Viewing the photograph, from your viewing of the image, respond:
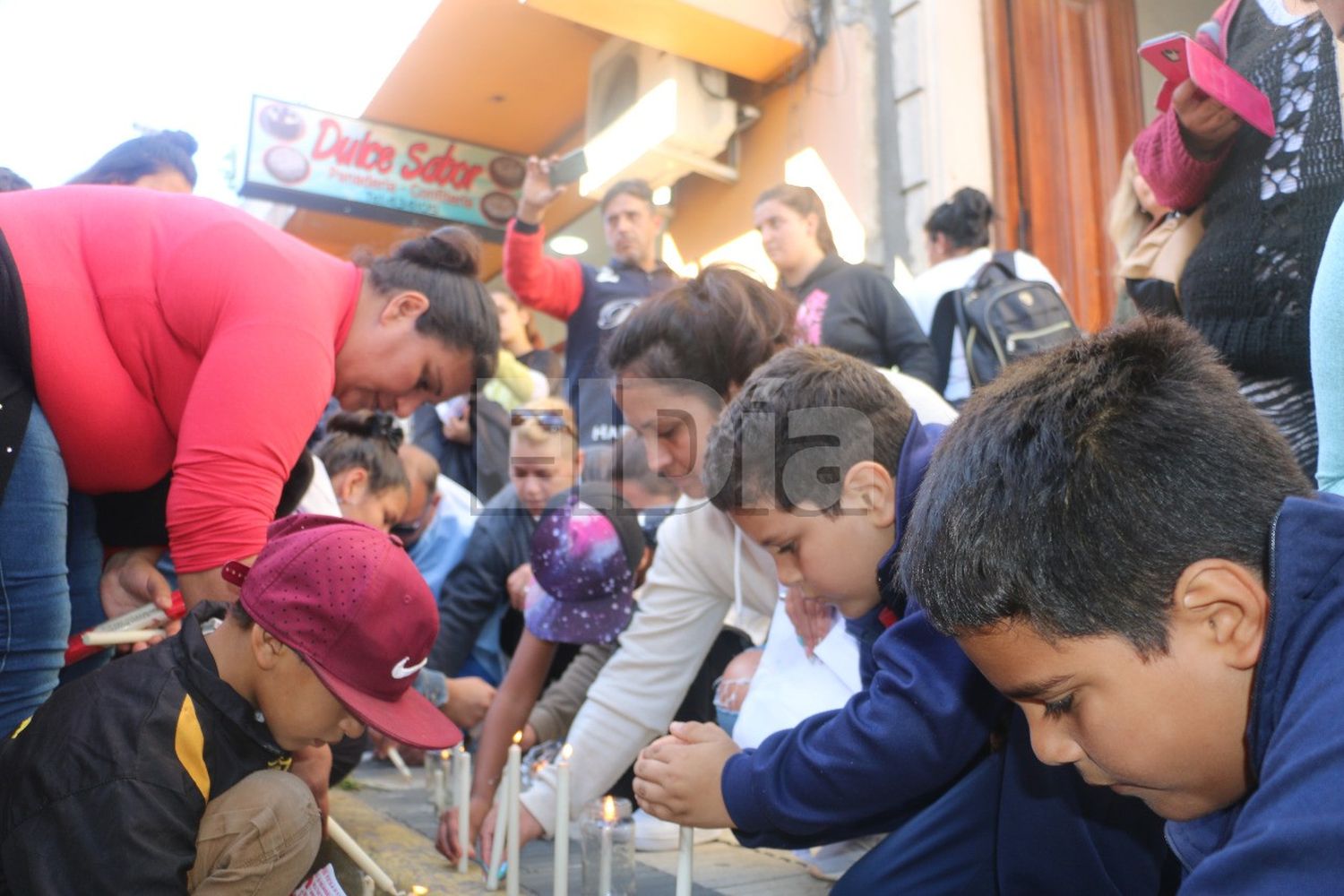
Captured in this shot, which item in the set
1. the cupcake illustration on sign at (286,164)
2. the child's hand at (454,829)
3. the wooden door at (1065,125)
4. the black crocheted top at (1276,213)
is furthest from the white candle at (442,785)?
the cupcake illustration on sign at (286,164)

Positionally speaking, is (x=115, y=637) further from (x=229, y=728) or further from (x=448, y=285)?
(x=448, y=285)

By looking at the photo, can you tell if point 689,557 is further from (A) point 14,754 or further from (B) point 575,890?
(A) point 14,754

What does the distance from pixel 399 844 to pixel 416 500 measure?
138 centimetres

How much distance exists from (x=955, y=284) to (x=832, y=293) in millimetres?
351

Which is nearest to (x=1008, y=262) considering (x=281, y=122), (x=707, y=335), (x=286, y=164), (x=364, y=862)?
(x=707, y=335)

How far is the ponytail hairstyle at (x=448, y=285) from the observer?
207 centimetres

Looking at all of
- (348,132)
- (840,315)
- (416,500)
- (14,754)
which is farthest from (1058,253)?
(348,132)

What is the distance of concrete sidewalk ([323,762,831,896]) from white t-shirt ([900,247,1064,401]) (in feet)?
4.74

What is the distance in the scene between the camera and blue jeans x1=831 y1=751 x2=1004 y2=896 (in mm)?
1507

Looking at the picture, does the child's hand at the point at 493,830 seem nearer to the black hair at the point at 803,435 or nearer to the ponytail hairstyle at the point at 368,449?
the black hair at the point at 803,435

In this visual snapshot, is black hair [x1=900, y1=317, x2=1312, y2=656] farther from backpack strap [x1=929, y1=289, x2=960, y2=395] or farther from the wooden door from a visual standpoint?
the wooden door

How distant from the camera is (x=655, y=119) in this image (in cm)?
538

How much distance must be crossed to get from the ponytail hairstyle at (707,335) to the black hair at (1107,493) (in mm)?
1175

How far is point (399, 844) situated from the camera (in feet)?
7.59
